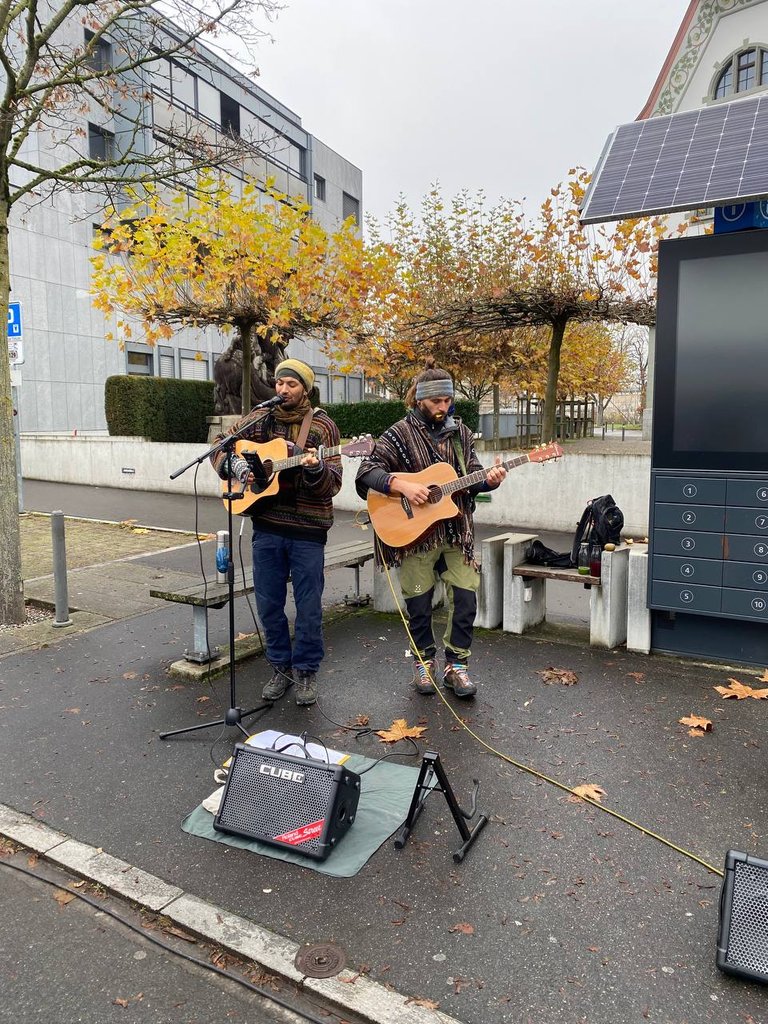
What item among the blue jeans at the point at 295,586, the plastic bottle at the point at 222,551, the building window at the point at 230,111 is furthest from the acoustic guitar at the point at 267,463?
the building window at the point at 230,111

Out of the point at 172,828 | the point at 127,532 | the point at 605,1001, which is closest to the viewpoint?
the point at 605,1001

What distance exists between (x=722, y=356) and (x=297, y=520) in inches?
117

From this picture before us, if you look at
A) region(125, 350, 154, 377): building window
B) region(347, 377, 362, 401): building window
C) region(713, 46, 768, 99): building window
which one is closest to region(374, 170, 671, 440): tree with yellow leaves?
region(713, 46, 768, 99): building window

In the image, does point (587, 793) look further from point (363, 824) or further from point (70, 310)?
point (70, 310)

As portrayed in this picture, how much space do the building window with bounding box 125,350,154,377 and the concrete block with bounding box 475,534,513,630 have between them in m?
21.8

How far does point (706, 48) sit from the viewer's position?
19359 millimetres

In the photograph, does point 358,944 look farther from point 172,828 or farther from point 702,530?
point 702,530

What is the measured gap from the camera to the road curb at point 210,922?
7.17 ft

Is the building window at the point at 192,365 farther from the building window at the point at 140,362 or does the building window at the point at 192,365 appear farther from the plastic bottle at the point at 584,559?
the plastic bottle at the point at 584,559

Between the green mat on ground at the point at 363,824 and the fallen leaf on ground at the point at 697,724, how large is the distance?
1.59 metres

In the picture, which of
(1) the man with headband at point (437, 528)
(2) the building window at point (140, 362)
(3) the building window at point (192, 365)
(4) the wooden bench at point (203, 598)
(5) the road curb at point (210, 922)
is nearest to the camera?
(5) the road curb at point (210, 922)

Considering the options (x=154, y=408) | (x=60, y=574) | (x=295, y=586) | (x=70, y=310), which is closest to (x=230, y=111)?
(x=70, y=310)

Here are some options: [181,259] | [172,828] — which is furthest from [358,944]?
[181,259]

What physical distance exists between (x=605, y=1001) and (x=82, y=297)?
24.8 m
